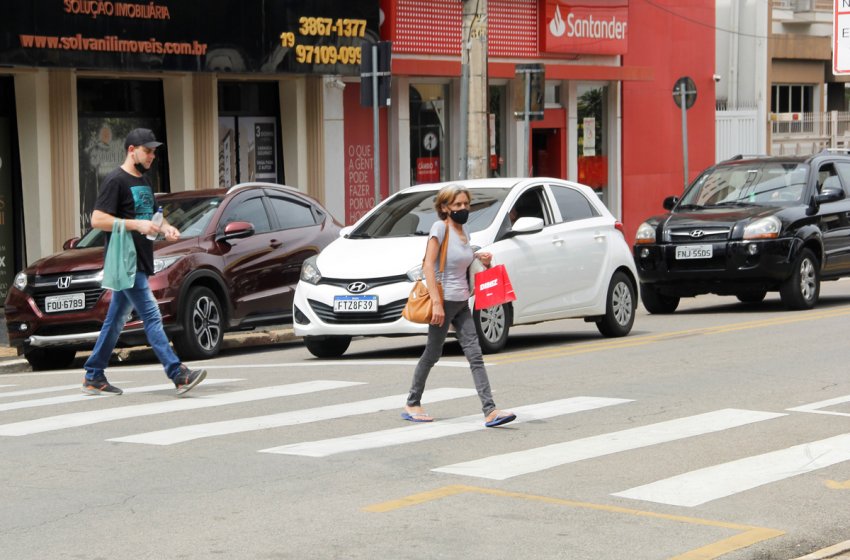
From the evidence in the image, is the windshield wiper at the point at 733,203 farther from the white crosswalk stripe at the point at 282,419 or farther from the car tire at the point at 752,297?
the white crosswalk stripe at the point at 282,419

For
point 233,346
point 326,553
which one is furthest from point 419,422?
point 233,346

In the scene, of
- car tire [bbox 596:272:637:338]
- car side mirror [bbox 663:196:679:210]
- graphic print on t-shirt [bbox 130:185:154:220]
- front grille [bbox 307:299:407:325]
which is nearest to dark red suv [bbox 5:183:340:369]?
front grille [bbox 307:299:407:325]

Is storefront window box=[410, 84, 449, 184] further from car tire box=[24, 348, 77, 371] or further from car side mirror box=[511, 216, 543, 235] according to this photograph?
car side mirror box=[511, 216, 543, 235]

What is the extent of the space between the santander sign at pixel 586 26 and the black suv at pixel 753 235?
8.66m

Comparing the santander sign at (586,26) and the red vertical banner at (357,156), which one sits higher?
the santander sign at (586,26)

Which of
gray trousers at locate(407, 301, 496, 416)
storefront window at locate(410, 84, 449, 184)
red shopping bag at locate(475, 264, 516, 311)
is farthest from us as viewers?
storefront window at locate(410, 84, 449, 184)

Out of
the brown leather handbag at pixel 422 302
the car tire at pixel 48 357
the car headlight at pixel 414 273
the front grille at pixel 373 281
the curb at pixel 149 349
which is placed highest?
the brown leather handbag at pixel 422 302

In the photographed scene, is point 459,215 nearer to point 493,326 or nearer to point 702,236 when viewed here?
point 493,326

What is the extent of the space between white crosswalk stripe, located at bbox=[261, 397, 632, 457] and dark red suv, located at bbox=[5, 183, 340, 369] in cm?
503

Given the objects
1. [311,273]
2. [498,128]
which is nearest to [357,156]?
[498,128]

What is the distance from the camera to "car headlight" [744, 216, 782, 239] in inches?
723

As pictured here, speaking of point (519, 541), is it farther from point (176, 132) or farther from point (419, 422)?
point (176, 132)

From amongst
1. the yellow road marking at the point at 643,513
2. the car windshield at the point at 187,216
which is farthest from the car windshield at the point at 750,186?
the yellow road marking at the point at 643,513

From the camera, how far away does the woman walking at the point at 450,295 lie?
32.4 ft
